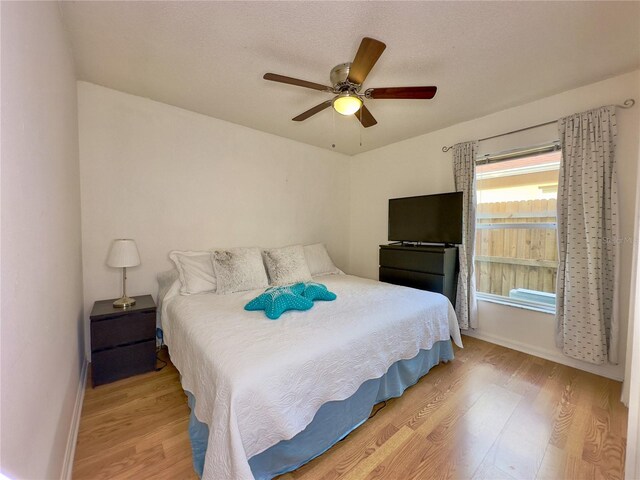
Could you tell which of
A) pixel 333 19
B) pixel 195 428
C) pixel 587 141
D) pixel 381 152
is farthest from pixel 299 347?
pixel 381 152

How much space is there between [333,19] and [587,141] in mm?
2246

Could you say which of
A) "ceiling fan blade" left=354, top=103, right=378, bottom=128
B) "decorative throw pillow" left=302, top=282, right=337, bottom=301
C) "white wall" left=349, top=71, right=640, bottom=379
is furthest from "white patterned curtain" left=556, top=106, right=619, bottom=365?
"decorative throw pillow" left=302, top=282, right=337, bottom=301

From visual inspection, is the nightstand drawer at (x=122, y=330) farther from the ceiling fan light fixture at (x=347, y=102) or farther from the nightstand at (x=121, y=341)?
the ceiling fan light fixture at (x=347, y=102)

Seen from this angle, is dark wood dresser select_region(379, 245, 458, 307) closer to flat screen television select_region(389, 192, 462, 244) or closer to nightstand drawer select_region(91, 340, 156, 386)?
flat screen television select_region(389, 192, 462, 244)

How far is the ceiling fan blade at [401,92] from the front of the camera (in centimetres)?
166

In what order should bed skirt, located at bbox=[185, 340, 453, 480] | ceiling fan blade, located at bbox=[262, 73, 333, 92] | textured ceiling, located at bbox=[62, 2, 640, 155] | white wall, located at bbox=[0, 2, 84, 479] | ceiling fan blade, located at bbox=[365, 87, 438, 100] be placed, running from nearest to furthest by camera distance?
1. white wall, located at bbox=[0, 2, 84, 479]
2. bed skirt, located at bbox=[185, 340, 453, 480]
3. textured ceiling, located at bbox=[62, 2, 640, 155]
4. ceiling fan blade, located at bbox=[262, 73, 333, 92]
5. ceiling fan blade, located at bbox=[365, 87, 438, 100]

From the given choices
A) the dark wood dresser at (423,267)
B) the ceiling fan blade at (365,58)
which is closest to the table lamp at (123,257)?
the ceiling fan blade at (365,58)

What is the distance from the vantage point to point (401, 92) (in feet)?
5.58

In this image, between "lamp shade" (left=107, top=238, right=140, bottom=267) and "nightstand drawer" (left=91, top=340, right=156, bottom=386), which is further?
"lamp shade" (left=107, top=238, right=140, bottom=267)

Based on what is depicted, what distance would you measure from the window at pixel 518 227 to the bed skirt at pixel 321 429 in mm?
1639

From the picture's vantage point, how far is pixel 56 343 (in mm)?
1231

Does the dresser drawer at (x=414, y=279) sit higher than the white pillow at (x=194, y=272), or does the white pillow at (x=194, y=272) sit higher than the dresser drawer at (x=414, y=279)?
the white pillow at (x=194, y=272)

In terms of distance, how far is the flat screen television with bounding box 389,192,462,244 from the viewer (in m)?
2.71

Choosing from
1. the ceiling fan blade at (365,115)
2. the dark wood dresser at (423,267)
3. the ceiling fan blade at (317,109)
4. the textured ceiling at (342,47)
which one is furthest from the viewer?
the dark wood dresser at (423,267)
